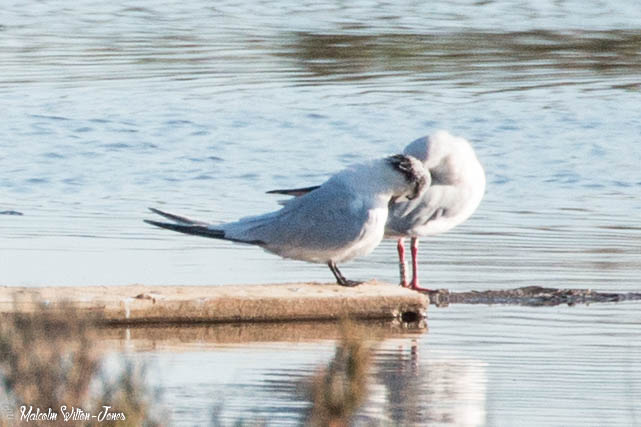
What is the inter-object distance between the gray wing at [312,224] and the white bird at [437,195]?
49cm

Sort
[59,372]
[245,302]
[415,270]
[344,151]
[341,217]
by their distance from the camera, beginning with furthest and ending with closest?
[344,151] < [415,270] < [341,217] < [245,302] < [59,372]

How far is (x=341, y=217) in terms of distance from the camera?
26.4 feet

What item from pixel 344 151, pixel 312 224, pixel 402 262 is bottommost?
pixel 344 151

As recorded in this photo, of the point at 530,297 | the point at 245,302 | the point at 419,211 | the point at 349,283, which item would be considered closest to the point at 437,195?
the point at 419,211

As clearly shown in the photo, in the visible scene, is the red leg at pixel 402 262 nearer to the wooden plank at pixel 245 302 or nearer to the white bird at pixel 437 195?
the white bird at pixel 437 195

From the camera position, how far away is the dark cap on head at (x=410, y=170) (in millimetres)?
8055

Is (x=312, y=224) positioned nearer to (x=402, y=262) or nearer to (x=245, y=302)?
(x=245, y=302)

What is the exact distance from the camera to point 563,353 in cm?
731

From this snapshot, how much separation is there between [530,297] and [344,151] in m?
6.06

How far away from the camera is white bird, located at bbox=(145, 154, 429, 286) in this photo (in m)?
8.05

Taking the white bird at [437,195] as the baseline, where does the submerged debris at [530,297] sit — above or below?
below

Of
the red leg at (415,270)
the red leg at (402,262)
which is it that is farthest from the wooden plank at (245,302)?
the red leg at (402,262)

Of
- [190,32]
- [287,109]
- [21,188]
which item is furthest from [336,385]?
[190,32]

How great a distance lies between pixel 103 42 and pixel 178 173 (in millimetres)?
8446
